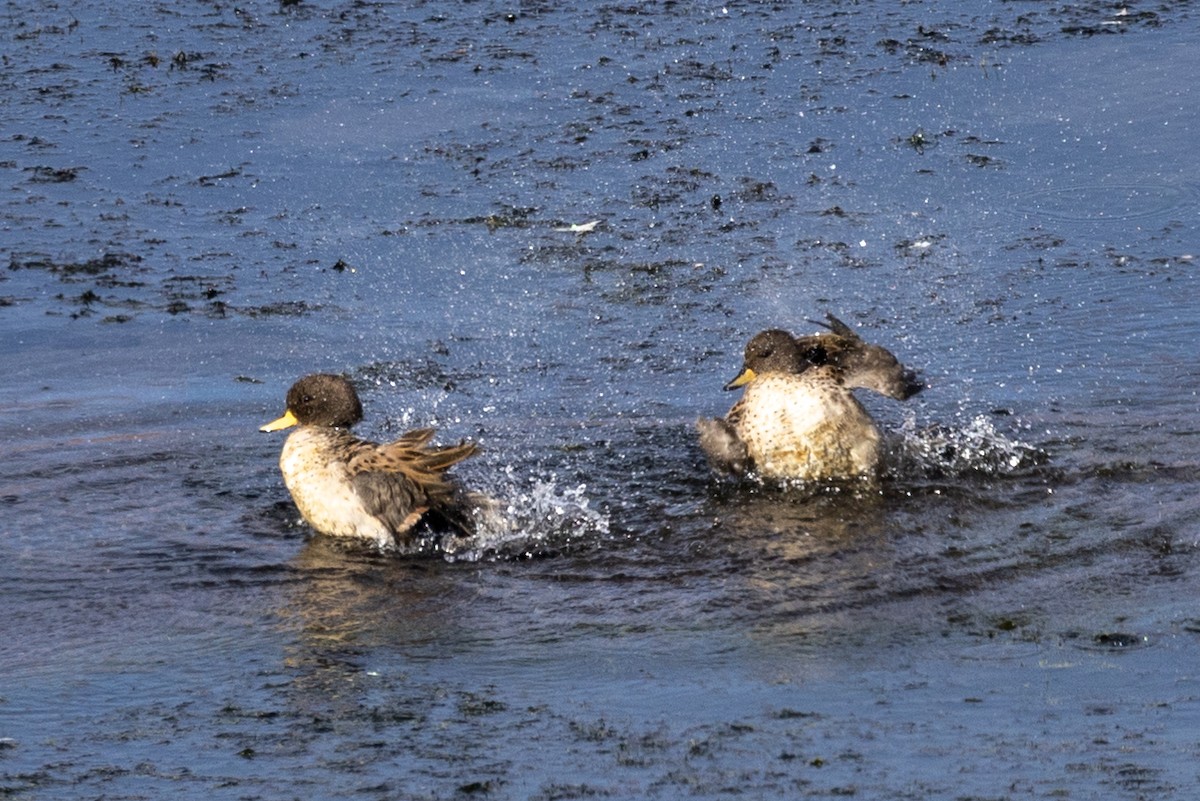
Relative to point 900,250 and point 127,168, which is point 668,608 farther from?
point 127,168

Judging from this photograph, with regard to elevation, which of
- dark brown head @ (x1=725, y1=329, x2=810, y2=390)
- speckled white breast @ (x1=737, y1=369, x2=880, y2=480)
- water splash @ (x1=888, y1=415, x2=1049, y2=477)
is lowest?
water splash @ (x1=888, y1=415, x2=1049, y2=477)

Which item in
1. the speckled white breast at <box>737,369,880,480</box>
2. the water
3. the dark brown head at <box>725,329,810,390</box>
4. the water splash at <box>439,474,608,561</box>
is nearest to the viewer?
the water

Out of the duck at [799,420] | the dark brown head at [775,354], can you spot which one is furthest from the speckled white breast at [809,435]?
the dark brown head at [775,354]

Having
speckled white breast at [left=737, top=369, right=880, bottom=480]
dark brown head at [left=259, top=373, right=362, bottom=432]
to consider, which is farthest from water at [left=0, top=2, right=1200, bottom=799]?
dark brown head at [left=259, top=373, right=362, bottom=432]

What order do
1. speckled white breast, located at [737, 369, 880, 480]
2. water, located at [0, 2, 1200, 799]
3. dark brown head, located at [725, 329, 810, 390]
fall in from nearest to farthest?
water, located at [0, 2, 1200, 799], speckled white breast, located at [737, 369, 880, 480], dark brown head, located at [725, 329, 810, 390]

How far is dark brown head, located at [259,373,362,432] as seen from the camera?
8.10 meters

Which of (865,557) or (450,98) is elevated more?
(450,98)

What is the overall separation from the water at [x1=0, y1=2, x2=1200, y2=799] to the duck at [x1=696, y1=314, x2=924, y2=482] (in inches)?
5.9

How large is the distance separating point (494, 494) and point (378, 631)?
1643 millimetres

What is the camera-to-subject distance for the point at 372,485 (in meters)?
7.77

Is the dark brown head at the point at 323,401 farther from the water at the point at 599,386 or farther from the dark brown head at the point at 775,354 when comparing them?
the dark brown head at the point at 775,354

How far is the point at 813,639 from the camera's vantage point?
6383 millimetres

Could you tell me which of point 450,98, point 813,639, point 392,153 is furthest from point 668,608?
point 450,98

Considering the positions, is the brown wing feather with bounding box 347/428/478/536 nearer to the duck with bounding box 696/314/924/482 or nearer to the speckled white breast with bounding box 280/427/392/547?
the speckled white breast with bounding box 280/427/392/547
